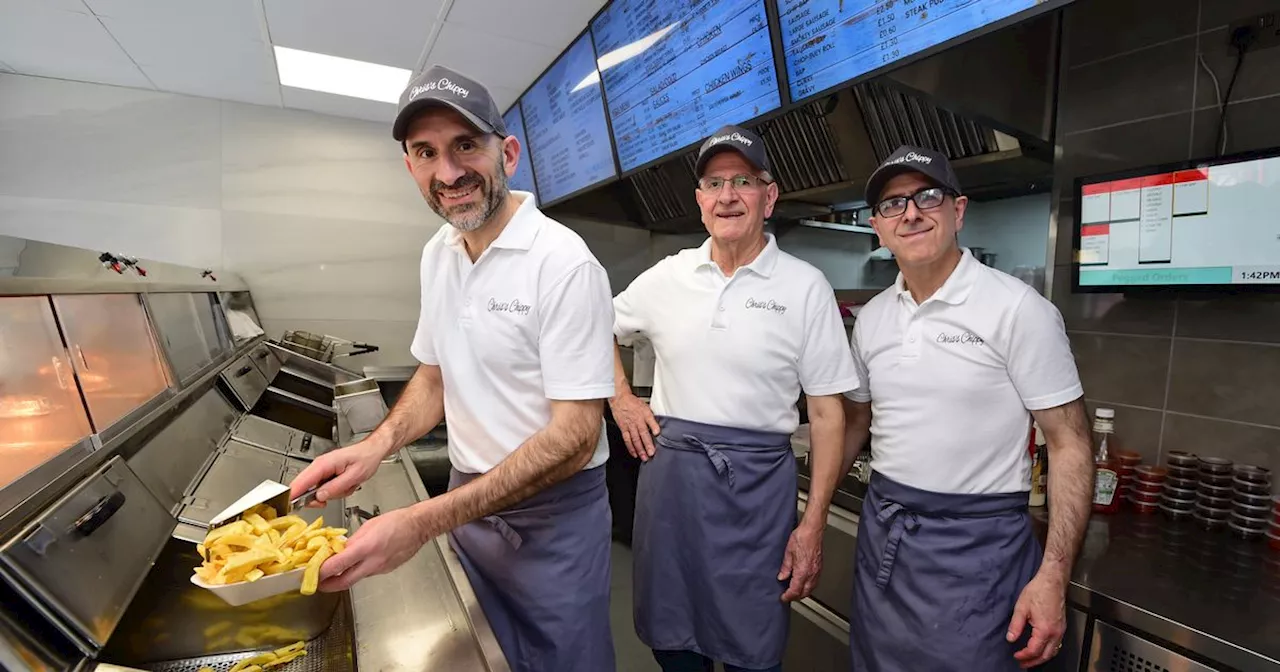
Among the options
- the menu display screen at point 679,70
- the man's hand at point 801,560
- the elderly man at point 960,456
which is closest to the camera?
the elderly man at point 960,456

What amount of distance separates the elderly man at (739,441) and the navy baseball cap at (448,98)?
2.36ft

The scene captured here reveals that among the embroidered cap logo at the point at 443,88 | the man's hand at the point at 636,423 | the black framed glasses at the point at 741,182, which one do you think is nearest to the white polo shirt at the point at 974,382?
the black framed glasses at the point at 741,182

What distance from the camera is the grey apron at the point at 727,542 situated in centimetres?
157

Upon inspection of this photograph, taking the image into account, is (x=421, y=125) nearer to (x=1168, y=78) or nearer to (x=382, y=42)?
(x=1168, y=78)

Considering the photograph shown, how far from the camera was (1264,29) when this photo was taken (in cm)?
152

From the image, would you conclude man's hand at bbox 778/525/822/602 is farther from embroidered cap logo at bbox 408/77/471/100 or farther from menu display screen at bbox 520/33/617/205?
menu display screen at bbox 520/33/617/205

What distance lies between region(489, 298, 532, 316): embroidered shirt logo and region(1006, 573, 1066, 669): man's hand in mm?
1227

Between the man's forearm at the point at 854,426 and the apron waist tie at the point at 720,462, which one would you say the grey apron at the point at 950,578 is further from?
the apron waist tie at the point at 720,462

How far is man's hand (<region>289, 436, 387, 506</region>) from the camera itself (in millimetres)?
Result: 1182

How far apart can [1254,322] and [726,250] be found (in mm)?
1398

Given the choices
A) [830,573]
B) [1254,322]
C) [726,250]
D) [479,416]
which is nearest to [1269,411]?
[1254,322]

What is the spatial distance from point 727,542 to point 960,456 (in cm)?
62

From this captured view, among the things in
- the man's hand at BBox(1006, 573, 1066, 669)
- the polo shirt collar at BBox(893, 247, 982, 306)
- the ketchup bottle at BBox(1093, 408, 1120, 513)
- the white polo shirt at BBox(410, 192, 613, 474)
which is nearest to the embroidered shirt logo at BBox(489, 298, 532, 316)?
the white polo shirt at BBox(410, 192, 613, 474)

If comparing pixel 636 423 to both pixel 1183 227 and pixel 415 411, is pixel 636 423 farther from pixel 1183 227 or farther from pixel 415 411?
pixel 1183 227
